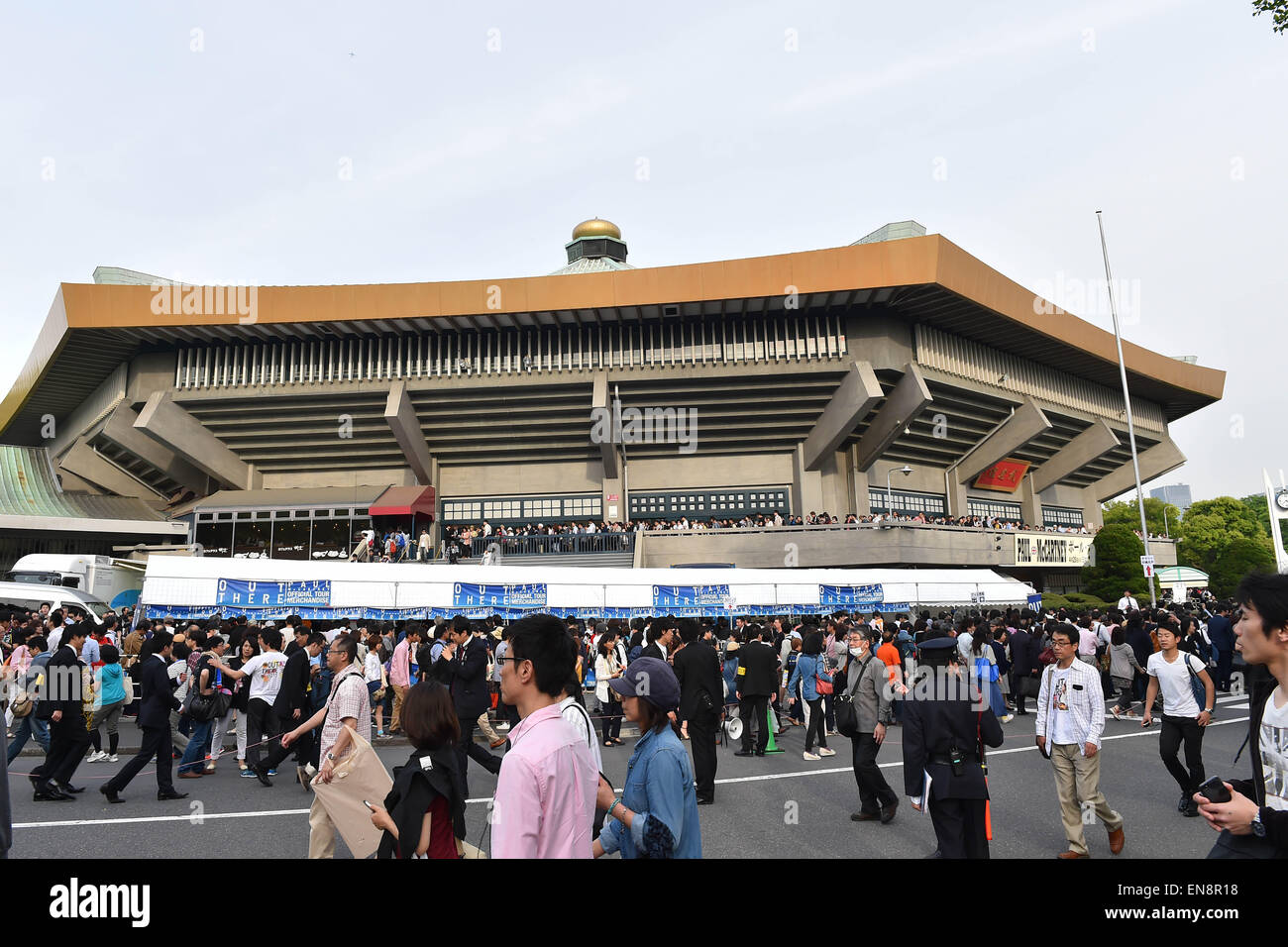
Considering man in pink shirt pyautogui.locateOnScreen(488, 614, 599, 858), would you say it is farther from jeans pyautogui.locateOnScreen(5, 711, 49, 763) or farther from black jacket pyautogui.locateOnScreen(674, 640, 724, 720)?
jeans pyautogui.locateOnScreen(5, 711, 49, 763)

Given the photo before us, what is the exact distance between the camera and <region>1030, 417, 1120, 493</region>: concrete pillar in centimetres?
4559

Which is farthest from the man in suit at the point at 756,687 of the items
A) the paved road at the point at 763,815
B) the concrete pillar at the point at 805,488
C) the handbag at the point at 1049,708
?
the concrete pillar at the point at 805,488

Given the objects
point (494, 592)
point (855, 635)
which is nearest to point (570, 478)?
point (494, 592)

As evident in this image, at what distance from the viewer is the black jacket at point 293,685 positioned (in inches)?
338

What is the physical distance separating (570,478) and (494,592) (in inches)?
850

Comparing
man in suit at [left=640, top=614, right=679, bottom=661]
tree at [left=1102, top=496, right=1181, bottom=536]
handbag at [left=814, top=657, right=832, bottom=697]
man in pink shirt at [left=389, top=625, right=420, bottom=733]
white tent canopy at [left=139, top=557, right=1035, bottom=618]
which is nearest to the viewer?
man in suit at [left=640, top=614, right=679, bottom=661]

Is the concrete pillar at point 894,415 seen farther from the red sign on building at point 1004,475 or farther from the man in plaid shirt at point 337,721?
the man in plaid shirt at point 337,721

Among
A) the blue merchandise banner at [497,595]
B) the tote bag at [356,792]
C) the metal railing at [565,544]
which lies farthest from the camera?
the metal railing at [565,544]

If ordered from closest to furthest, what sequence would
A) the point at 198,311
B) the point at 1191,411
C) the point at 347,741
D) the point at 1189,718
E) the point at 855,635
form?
the point at 347,741
the point at 1189,718
the point at 855,635
the point at 198,311
the point at 1191,411

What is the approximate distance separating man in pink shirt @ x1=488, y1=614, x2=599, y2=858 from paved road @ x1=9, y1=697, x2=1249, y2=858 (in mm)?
3057

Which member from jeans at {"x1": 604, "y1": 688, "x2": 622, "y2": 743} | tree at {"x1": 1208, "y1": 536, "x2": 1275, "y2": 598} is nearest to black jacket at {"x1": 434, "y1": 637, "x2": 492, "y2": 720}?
jeans at {"x1": 604, "y1": 688, "x2": 622, "y2": 743}

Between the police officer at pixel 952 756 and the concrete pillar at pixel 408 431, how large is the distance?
106 feet
